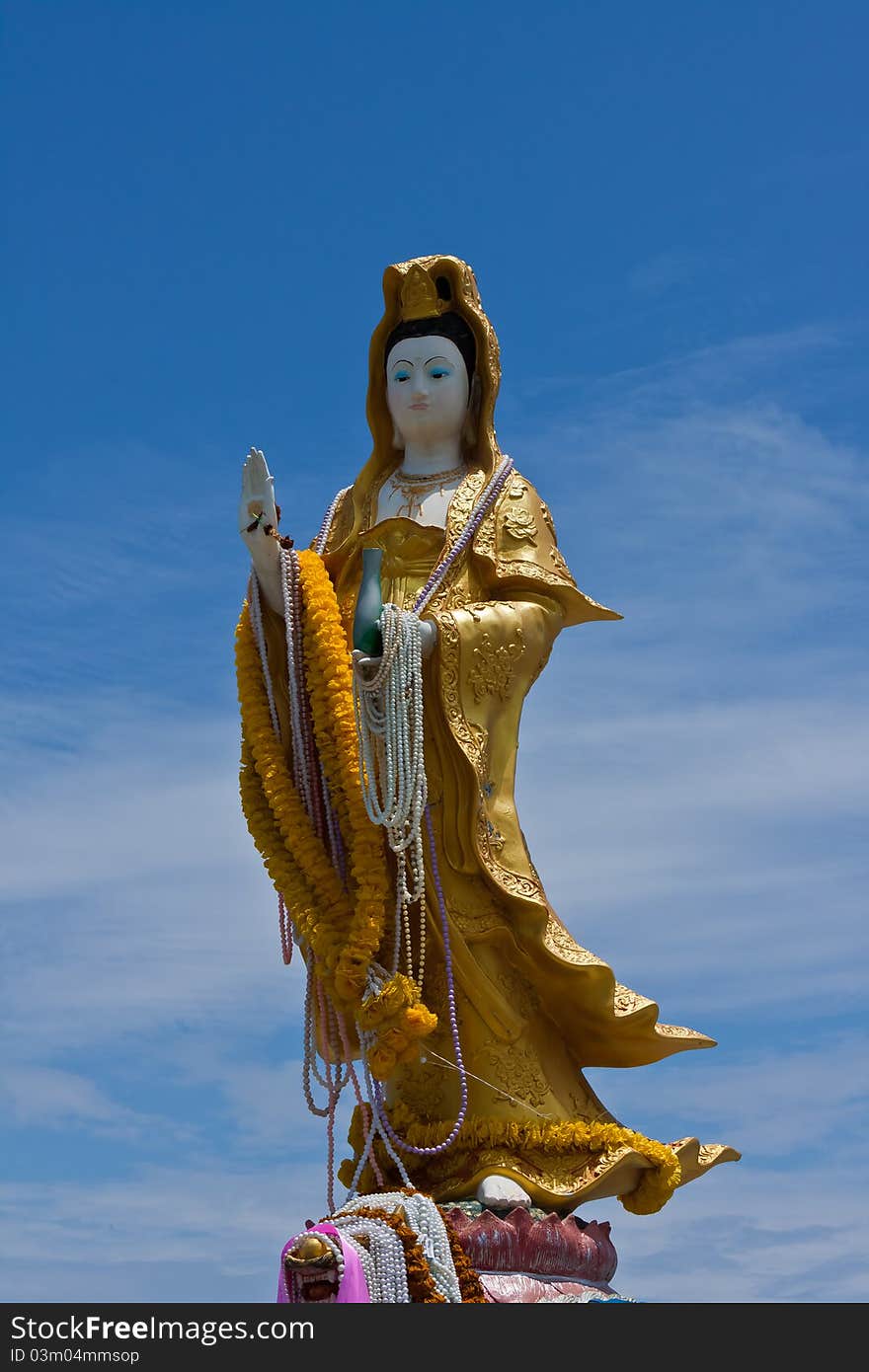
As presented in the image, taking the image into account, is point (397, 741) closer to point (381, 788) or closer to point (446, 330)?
point (381, 788)

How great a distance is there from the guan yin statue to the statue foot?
13 mm

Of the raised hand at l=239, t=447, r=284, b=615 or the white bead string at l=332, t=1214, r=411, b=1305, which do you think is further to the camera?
the raised hand at l=239, t=447, r=284, b=615

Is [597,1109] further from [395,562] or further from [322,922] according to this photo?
[395,562]

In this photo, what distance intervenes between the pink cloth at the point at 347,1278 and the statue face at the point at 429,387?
14.0ft

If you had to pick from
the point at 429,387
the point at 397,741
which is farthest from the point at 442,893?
the point at 429,387

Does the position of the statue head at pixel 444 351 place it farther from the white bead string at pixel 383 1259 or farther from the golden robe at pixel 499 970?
the white bead string at pixel 383 1259

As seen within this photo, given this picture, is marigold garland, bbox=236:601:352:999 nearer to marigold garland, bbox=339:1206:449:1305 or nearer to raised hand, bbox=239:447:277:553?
raised hand, bbox=239:447:277:553

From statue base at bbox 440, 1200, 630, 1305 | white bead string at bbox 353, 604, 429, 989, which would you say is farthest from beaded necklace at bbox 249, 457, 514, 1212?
statue base at bbox 440, 1200, 630, 1305

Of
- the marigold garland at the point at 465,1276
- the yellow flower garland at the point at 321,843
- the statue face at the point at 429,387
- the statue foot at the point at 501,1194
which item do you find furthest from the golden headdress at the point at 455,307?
the marigold garland at the point at 465,1276

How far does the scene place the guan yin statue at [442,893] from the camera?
410 inches

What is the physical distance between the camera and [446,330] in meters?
11.7

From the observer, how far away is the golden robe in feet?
34.8

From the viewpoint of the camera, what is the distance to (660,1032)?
1114 centimetres

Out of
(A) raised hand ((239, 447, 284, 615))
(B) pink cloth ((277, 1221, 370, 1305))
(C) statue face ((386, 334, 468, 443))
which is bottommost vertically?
(B) pink cloth ((277, 1221, 370, 1305))
